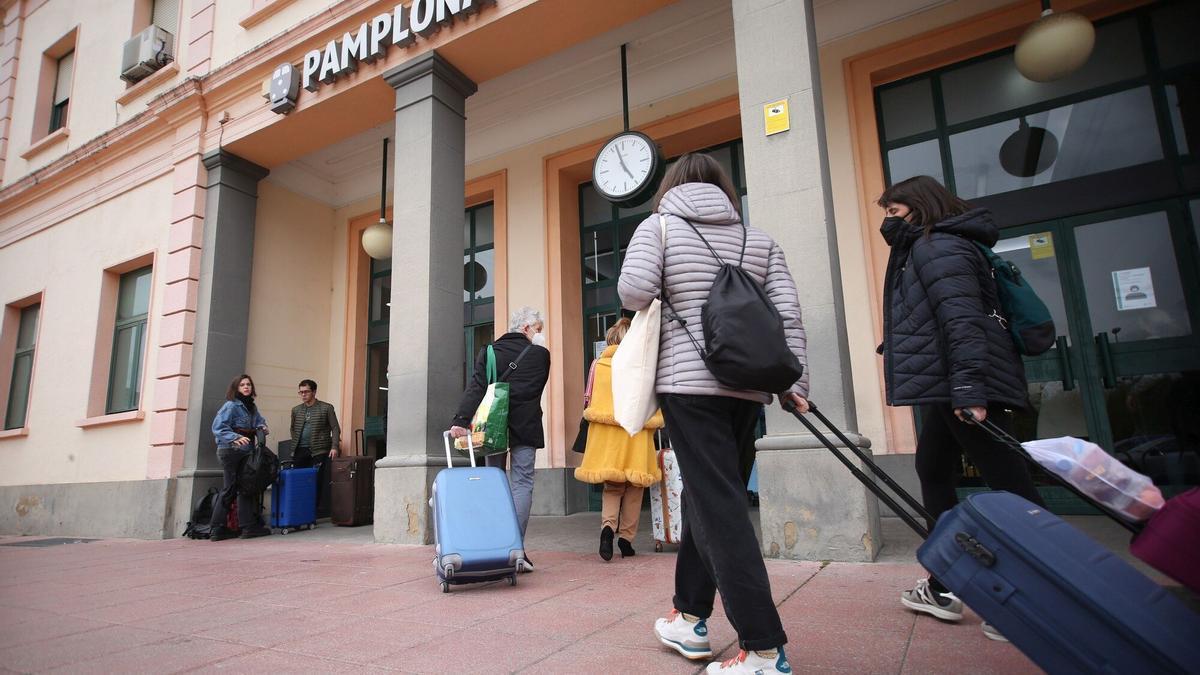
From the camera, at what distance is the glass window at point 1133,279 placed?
5.38 m

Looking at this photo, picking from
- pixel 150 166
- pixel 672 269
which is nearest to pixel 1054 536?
pixel 672 269

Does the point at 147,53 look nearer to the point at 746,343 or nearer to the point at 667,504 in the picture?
the point at 667,504

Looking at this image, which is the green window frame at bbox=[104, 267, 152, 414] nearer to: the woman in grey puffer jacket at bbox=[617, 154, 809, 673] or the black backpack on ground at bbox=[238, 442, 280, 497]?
the black backpack on ground at bbox=[238, 442, 280, 497]

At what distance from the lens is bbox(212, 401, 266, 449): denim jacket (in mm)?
7320

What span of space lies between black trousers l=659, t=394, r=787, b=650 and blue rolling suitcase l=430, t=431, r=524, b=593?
156 cm

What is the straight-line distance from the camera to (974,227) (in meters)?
2.65

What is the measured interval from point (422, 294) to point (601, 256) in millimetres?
2989

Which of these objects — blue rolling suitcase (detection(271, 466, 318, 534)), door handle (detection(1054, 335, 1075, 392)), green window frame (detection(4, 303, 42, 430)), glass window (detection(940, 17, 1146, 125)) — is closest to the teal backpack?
door handle (detection(1054, 335, 1075, 392))

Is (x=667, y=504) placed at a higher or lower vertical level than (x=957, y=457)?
lower

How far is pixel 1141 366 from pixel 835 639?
4.63 metres

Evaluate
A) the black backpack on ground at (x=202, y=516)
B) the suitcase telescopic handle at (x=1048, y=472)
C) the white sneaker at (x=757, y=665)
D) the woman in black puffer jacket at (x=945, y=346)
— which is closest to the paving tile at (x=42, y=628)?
the white sneaker at (x=757, y=665)

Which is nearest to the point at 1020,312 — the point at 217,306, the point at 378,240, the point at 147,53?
the point at 378,240

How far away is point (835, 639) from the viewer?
2.46 metres

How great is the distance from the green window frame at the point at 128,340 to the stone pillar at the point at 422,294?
513 cm
